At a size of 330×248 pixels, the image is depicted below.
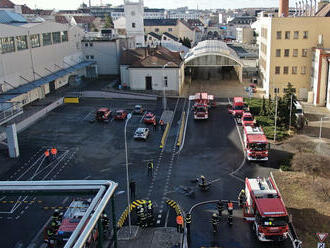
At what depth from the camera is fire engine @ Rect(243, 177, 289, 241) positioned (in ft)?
60.2

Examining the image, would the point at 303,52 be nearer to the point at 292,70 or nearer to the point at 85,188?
the point at 292,70

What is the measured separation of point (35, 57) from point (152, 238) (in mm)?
36933

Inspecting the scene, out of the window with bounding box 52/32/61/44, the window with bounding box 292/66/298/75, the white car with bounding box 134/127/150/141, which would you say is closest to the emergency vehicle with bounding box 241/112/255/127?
the white car with bounding box 134/127/150/141

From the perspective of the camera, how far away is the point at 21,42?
45812 mm

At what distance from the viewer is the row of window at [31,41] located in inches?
1676

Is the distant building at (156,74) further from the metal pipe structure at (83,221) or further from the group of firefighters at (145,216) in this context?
the metal pipe structure at (83,221)

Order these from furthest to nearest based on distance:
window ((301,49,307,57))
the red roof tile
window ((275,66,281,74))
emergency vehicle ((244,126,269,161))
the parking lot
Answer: the red roof tile < window ((275,66,281,74)) < window ((301,49,307,57)) < emergency vehicle ((244,126,269,161)) < the parking lot

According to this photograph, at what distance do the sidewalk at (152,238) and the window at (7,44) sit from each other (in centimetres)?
3012

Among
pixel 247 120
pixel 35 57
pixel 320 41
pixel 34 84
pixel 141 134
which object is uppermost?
pixel 320 41

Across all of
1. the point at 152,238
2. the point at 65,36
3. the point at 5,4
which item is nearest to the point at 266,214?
the point at 152,238

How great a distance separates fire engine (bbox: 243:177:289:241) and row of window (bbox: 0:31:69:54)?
33.4 m

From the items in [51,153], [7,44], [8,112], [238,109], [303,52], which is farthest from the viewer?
[303,52]

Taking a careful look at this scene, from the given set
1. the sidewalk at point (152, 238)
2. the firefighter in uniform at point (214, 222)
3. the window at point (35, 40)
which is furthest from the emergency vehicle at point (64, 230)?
the window at point (35, 40)

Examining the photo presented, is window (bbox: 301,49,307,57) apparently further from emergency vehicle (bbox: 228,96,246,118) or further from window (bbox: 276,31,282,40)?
emergency vehicle (bbox: 228,96,246,118)
